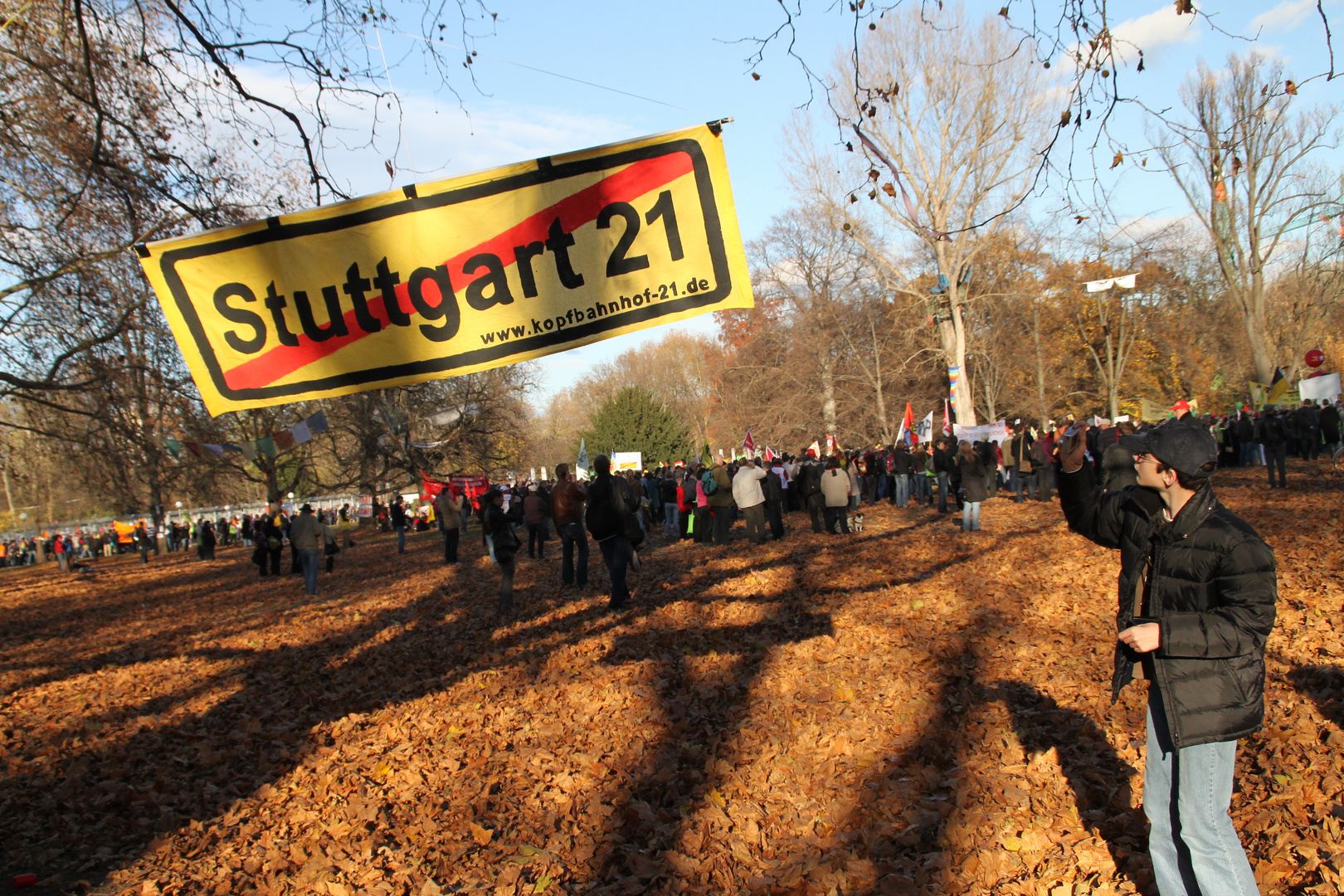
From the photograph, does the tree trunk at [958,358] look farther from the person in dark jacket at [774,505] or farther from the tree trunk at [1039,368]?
the person in dark jacket at [774,505]

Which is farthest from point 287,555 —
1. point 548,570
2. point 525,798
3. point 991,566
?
point 525,798

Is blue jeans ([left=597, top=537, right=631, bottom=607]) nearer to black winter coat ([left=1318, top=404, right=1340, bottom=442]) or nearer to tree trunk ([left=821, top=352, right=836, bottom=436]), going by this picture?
black winter coat ([left=1318, top=404, right=1340, bottom=442])

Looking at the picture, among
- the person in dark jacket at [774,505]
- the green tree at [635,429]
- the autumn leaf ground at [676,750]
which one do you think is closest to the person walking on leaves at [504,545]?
the autumn leaf ground at [676,750]

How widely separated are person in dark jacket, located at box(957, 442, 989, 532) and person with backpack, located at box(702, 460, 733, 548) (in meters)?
4.60

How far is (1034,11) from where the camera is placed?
15.5 feet

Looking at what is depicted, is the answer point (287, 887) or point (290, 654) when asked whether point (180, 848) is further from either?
point (290, 654)

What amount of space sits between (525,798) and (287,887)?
1.39 metres

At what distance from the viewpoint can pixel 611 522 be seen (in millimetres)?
10258

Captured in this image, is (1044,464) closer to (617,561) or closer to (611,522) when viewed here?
(617,561)

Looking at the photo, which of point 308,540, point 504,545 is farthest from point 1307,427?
point 308,540

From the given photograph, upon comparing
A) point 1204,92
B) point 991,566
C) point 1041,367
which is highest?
point 1204,92

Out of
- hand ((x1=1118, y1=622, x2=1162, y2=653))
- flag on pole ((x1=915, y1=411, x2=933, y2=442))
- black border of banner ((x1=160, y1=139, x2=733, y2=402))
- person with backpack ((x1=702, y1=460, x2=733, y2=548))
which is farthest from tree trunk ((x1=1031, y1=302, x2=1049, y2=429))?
black border of banner ((x1=160, y1=139, x2=733, y2=402))

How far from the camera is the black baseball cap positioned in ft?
10.0

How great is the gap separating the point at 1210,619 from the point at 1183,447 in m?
0.60
